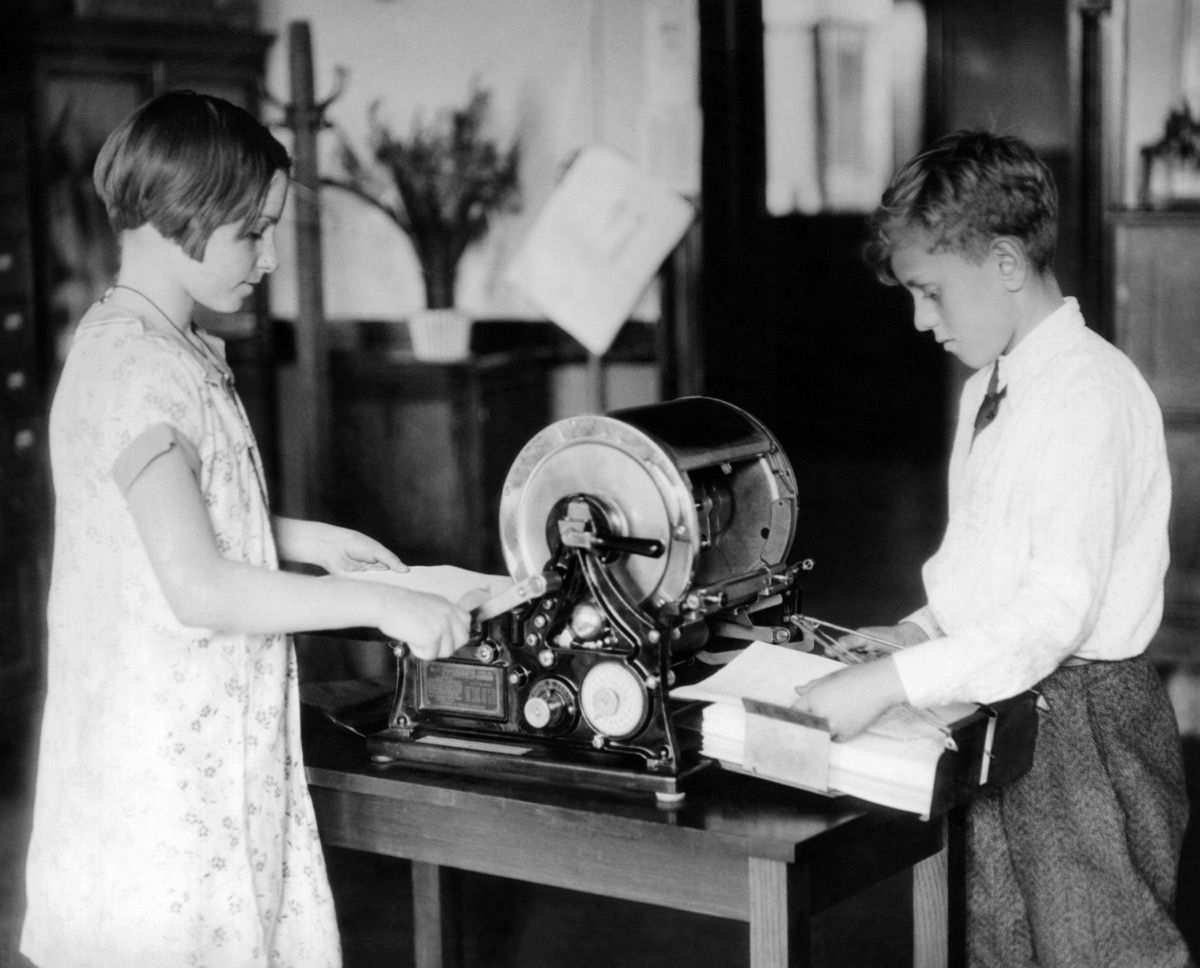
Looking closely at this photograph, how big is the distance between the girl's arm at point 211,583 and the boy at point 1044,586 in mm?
576

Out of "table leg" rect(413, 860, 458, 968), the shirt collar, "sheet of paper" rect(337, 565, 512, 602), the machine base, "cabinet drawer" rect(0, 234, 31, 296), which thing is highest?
"cabinet drawer" rect(0, 234, 31, 296)

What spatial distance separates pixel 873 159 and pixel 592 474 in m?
6.31

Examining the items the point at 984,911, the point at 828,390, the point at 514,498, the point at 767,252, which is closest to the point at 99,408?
the point at 514,498

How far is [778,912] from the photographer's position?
5.93 ft

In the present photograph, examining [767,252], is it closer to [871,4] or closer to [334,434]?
[871,4]

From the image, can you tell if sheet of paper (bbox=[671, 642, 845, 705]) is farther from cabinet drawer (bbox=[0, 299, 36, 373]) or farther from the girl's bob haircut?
cabinet drawer (bbox=[0, 299, 36, 373])

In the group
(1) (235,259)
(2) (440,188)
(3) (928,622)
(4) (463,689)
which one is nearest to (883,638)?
(3) (928,622)

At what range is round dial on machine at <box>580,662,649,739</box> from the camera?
6.41 feet

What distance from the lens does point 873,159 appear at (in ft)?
26.2

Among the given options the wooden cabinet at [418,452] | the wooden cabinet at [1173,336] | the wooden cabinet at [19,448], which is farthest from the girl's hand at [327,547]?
the wooden cabinet at [1173,336]

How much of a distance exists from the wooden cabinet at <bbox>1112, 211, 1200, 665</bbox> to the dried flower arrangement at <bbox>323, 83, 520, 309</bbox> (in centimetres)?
228

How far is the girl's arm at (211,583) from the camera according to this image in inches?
72.3

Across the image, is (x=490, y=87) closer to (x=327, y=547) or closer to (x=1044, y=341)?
(x=327, y=547)

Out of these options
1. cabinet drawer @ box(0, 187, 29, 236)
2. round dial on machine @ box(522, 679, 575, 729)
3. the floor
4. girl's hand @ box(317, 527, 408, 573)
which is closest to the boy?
round dial on machine @ box(522, 679, 575, 729)
